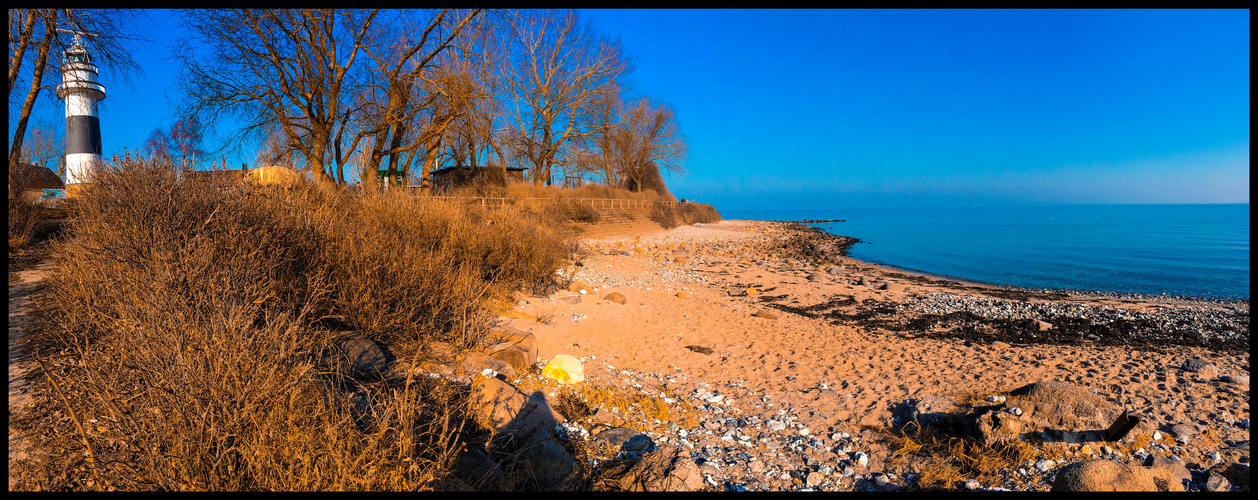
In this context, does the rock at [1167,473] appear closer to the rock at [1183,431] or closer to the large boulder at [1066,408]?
the large boulder at [1066,408]

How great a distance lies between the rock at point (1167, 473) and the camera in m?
3.13

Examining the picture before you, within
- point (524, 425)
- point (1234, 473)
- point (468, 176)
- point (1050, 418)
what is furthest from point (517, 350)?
point (468, 176)

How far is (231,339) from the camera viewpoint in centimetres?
246

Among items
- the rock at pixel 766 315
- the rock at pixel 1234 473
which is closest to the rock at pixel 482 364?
the rock at pixel 766 315

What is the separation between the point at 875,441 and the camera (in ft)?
13.8

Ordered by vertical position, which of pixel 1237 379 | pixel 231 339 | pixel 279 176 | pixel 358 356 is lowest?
pixel 1237 379

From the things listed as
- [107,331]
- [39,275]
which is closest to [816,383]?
[107,331]

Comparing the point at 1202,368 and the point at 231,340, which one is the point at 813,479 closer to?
the point at 231,340

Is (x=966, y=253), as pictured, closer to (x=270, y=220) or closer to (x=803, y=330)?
(x=803, y=330)

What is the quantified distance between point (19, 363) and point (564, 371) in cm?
437

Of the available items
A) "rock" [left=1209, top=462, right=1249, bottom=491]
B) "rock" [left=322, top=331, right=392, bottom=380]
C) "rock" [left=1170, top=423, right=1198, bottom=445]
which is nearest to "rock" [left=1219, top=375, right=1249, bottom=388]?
"rock" [left=1170, top=423, right=1198, bottom=445]

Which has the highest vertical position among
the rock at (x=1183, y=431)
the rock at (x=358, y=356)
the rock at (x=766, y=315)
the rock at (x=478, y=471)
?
the rock at (x=358, y=356)

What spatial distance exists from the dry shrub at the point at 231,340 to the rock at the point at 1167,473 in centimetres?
449

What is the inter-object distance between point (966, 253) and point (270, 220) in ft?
99.9
